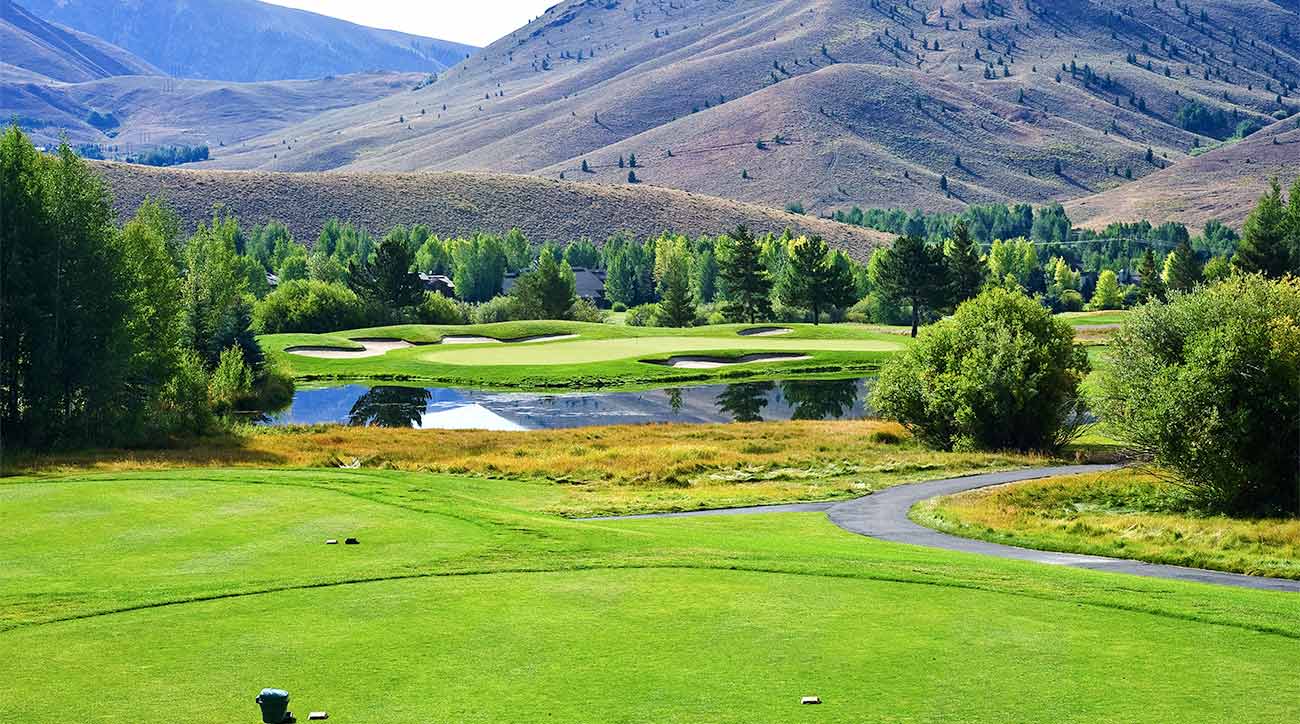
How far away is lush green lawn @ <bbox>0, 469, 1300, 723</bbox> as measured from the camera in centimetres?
1264

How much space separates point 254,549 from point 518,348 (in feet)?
254

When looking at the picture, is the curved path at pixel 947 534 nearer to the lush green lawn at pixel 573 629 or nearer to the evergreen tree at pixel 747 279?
the lush green lawn at pixel 573 629

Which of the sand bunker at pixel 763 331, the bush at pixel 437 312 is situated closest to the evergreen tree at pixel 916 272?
the sand bunker at pixel 763 331

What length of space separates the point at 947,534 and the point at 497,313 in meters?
103

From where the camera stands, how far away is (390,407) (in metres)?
72.8

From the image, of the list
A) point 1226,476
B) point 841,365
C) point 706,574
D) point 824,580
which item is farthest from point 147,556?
point 841,365

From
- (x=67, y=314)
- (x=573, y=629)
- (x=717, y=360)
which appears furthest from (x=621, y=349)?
(x=573, y=629)

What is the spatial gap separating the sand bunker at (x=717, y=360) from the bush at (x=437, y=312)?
3885 centimetres

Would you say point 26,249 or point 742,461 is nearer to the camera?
point 26,249

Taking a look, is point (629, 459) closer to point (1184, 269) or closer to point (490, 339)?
point (490, 339)

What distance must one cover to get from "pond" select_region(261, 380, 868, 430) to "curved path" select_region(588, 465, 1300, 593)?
25.3 m

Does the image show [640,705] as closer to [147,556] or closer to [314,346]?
[147,556]

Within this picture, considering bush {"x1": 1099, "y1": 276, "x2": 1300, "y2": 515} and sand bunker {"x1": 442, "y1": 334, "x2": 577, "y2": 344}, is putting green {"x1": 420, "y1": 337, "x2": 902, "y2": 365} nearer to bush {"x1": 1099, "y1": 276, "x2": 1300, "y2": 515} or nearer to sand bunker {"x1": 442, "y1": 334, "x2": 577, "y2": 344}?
sand bunker {"x1": 442, "y1": 334, "x2": 577, "y2": 344}

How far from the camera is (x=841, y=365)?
88.1m
